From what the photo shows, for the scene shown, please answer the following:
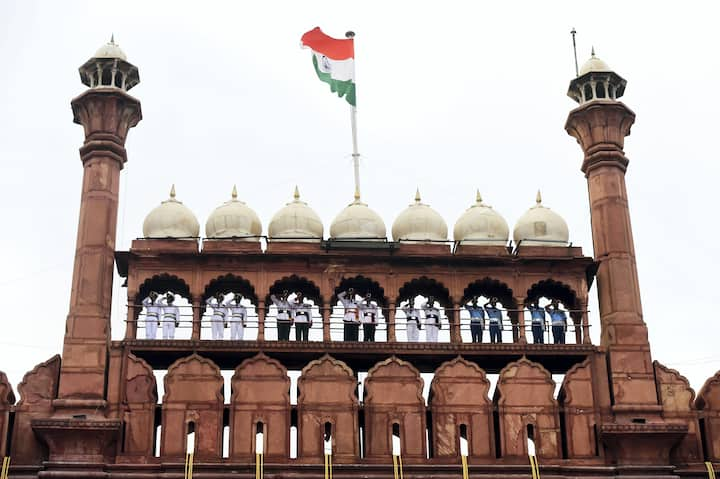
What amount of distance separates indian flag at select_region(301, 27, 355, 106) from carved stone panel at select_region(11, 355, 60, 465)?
30.7ft

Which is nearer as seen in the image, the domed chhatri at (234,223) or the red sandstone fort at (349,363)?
the red sandstone fort at (349,363)

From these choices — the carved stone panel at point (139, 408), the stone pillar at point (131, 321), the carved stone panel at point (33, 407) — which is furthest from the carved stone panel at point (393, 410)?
the carved stone panel at point (33, 407)

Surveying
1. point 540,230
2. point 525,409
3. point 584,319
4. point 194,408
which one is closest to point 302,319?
point 194,408

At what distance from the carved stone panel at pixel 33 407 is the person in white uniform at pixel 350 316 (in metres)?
6.04

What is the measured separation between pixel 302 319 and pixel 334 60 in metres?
6.93

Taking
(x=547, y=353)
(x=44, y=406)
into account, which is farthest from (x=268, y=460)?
(x=547, y=353)

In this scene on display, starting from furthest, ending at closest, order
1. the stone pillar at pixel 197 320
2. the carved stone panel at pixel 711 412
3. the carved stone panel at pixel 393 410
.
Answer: the stone pillar at pixel 197 320
the carved stone panel at pixel 711 412
the carved stone panel at pixel 393 410

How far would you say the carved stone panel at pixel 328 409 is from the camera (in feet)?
85.8

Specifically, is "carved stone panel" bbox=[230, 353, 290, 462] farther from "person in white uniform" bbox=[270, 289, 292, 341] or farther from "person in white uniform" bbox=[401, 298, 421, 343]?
"person in white uniform" bbox=[401, 298, 421, 343]

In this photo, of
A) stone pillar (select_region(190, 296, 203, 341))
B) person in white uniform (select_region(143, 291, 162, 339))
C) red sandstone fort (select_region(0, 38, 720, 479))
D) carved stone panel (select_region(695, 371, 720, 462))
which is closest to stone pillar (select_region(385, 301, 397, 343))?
red sandstone fort (select_region(0, 38, 720, 479))

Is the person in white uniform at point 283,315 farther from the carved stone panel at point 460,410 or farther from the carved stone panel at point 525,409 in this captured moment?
the carved stone panel at point 525,409

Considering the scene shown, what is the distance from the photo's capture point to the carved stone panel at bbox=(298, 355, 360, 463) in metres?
26.1

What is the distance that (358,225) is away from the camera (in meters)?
28.4

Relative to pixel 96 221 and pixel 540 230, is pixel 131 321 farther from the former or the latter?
pixel 540 230
